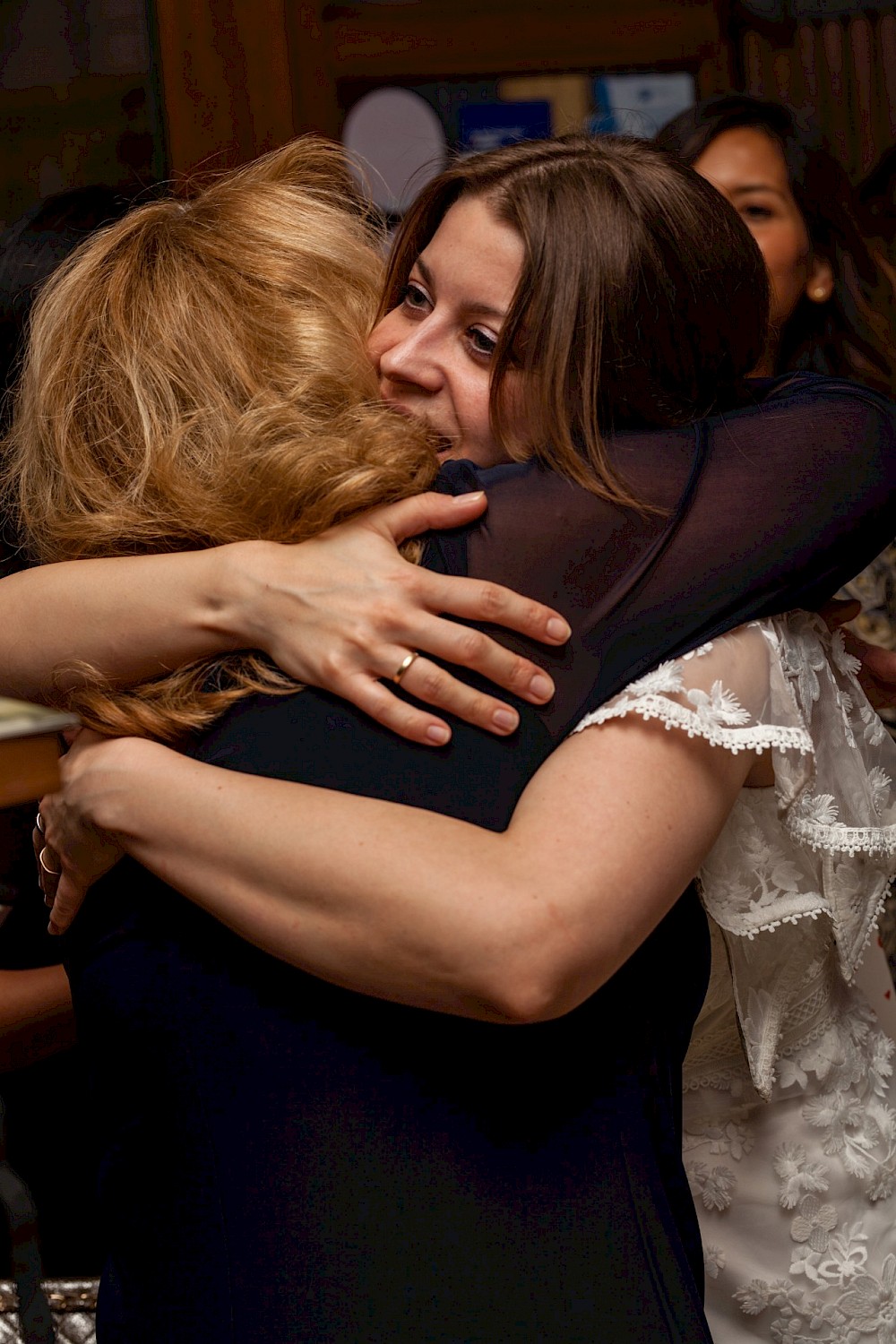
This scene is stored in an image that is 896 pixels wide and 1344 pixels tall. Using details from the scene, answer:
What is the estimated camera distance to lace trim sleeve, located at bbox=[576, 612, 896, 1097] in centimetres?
95

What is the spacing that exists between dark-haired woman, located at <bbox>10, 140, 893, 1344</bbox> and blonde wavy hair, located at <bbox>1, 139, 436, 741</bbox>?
66 millimetres

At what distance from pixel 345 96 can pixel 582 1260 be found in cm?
279

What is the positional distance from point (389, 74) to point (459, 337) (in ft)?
7.11

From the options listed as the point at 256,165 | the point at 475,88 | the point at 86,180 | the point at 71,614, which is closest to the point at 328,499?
the point at 71,614

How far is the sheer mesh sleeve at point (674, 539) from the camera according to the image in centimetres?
96

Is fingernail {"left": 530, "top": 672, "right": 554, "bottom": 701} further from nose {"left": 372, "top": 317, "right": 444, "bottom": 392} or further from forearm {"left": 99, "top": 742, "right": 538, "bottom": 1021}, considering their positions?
nose {"left": 372, "top": 317, "right": 444, "bottom": 392}

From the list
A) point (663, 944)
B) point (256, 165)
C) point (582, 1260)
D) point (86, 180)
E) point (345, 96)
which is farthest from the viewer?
point (345, 96)

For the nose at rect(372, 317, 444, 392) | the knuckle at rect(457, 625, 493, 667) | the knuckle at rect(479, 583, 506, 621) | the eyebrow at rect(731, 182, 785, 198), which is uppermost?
the nose at rect(372, 317, 444, 392)

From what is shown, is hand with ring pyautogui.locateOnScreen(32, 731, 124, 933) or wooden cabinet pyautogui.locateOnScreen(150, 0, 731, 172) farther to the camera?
wooden cabinet pyautogui.locateOnScreen(150, 0, 731, 172)

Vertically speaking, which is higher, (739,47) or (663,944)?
(739,47)

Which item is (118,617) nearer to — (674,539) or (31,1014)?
(674,539)

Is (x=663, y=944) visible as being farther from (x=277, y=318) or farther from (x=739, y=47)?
(x=739, y=47)

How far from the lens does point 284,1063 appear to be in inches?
36.4

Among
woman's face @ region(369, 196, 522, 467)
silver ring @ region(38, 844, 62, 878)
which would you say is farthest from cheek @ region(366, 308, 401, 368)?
silver ring @ region(38, 844, 62, 878)
